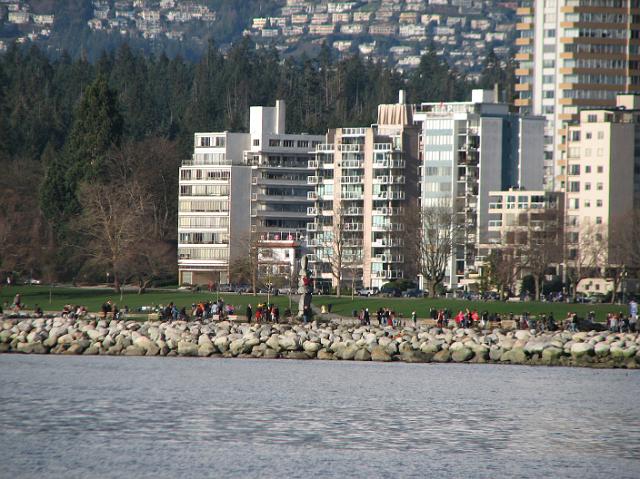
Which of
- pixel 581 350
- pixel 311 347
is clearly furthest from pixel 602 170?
pixel 311 347

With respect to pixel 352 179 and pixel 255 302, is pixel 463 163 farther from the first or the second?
pixel 255 302

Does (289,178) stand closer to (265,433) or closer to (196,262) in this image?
(196,262)

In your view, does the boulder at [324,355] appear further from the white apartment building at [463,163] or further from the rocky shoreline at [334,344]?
the white apartment building at [463,163]

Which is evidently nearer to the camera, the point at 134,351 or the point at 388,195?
the point at 134,351

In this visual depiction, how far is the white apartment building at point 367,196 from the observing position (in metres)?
143

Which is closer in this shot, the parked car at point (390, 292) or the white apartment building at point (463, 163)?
the parked car at point (390, 292)

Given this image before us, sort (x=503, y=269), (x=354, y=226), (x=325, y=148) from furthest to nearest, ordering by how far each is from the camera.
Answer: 1. (x=325, y=148)
2. (x=354, y=226)
3. (x=503, y=269)

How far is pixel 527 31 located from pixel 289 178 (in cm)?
4071

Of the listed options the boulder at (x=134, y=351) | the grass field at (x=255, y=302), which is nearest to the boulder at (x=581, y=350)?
the boulder at (x=134, y=351)

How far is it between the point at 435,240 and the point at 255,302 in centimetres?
2650

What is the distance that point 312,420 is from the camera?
45.5m

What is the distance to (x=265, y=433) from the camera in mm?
42531

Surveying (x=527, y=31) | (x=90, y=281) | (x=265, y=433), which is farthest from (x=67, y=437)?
(x=527, y=31)

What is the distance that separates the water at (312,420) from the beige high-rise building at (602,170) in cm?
7729
